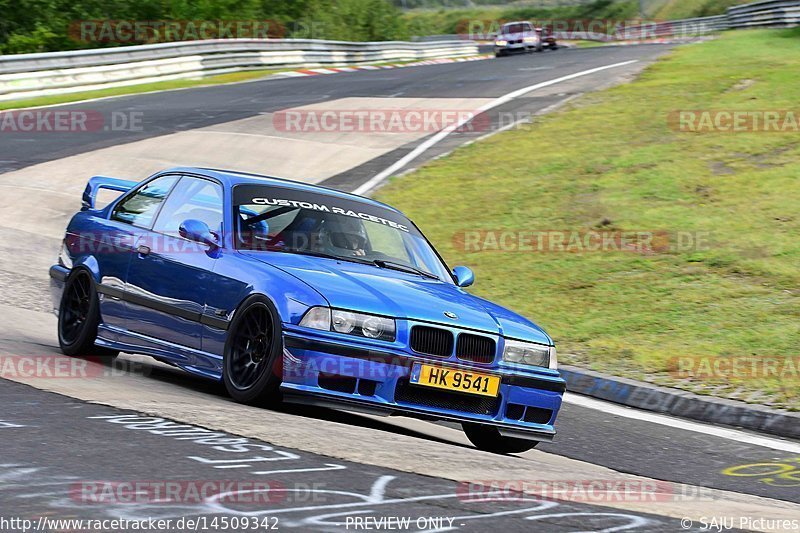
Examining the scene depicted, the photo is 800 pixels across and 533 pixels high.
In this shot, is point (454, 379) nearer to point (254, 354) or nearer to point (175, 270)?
point (254, 354)

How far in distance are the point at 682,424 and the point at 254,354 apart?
11.6 feet

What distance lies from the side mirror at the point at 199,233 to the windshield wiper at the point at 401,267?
1038mm

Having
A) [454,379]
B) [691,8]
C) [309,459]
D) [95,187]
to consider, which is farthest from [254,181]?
[691,8]

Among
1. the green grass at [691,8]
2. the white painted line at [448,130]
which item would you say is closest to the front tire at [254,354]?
the white painted line at [448,130]

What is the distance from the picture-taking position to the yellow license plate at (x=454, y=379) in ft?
22.1

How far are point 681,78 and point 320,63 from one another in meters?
17.2

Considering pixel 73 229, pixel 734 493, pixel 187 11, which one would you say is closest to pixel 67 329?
pixel 73 229

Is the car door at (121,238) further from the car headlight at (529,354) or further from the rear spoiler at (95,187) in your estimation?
the car headlight at (529,354)

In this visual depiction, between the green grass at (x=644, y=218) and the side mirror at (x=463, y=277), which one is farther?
the green grass at (x=644, y=218)

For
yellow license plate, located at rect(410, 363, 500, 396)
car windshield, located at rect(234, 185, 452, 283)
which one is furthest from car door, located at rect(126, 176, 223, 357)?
yellow license plate, located at rect(410, 363, 500, 396)

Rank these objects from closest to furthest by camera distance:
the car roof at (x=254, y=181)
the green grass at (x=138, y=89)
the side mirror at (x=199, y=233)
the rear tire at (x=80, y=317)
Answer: the side mirror at (x=199, y=233) < the car roof at (x=254, y=181) < the rear tire at (x=80, y=317) < the green grass at (x=138, y=89)

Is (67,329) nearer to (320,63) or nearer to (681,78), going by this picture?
(681,78)

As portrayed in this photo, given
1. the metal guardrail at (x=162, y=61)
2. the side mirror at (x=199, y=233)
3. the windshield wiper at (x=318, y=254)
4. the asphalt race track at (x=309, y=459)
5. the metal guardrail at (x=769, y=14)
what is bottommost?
the asphalt race track at (x=309, y=459)

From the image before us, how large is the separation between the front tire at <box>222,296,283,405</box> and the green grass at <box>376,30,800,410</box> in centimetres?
397
